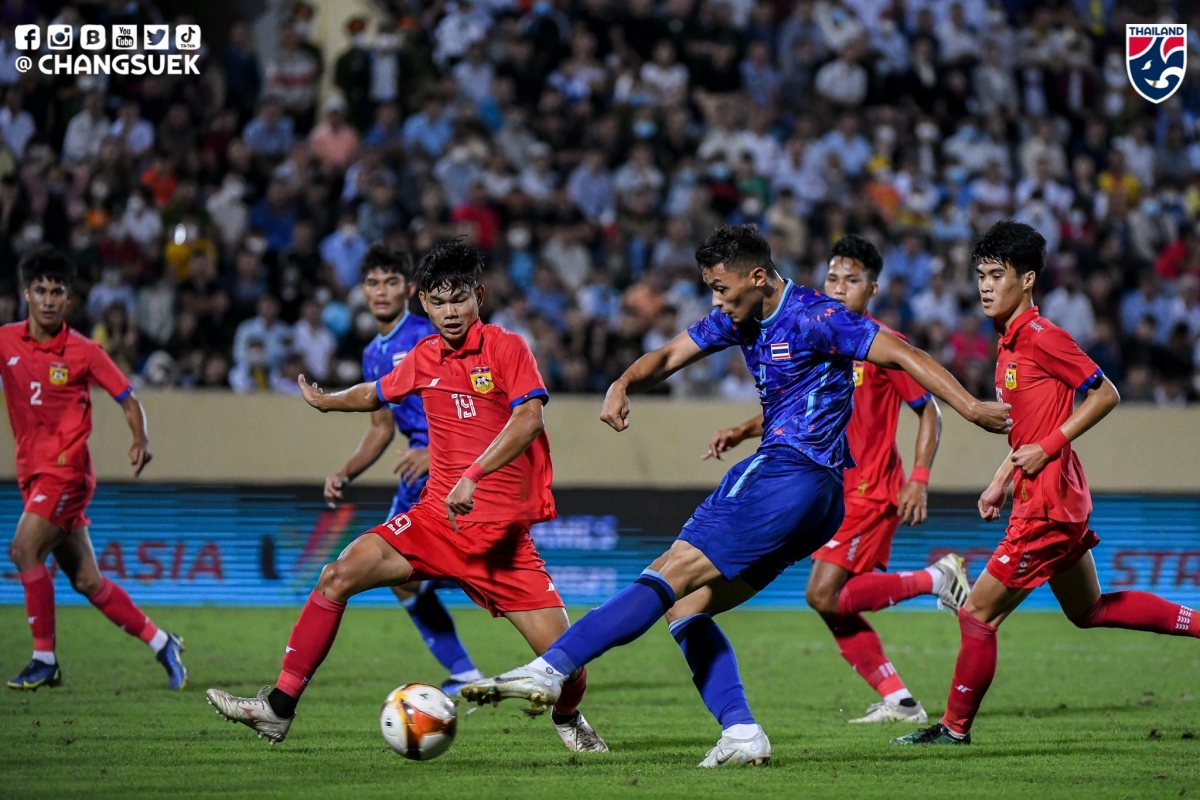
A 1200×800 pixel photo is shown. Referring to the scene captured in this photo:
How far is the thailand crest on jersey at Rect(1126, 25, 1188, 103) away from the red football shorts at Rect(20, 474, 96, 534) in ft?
49.4

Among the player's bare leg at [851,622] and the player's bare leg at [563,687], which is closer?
the player's bare leg at [563,687]

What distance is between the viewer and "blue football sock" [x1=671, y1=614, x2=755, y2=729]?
19.0 ft

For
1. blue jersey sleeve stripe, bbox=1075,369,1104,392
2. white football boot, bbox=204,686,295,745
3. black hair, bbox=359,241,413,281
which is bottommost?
white football boot, bbox=204,686,295,745

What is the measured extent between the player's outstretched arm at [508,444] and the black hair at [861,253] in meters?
2.45

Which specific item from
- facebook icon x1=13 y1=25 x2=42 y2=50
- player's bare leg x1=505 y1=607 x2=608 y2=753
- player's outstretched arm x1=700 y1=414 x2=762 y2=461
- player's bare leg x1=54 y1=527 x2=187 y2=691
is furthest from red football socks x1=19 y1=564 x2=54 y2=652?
facebook icon x1=13 y1=25 x2=42 y2=50

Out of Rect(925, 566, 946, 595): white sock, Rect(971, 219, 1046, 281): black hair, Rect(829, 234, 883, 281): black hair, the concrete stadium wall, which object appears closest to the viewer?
Rect(971, 219, 1046, 281): black hair

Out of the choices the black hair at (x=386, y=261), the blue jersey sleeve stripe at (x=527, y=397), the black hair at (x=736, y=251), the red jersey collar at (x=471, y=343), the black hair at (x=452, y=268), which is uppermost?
the black hair at (x=736, y=251)

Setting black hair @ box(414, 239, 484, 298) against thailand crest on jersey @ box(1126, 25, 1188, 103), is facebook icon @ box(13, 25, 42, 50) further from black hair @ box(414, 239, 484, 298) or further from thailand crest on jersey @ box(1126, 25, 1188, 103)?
thailand crest on jersey @ box(1126, 25, 1188, 103)

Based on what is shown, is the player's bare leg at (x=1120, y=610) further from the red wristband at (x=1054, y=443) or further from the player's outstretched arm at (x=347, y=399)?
the player's outstretched arm at (x=347, y=399)

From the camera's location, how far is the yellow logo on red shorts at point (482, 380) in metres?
6.25

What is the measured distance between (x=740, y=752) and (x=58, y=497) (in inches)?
186

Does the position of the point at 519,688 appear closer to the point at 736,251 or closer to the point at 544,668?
the point at 544,668

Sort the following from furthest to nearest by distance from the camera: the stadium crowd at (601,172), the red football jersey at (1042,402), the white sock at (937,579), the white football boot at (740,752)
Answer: the stadium crowd at (601,172), the white sock at (937,579), the red football jersey at (1042,402), the white football boot at (740,752)

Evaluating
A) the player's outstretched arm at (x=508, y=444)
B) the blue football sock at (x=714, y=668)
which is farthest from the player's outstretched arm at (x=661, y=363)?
the blue football sock at (x=714, y=668)
